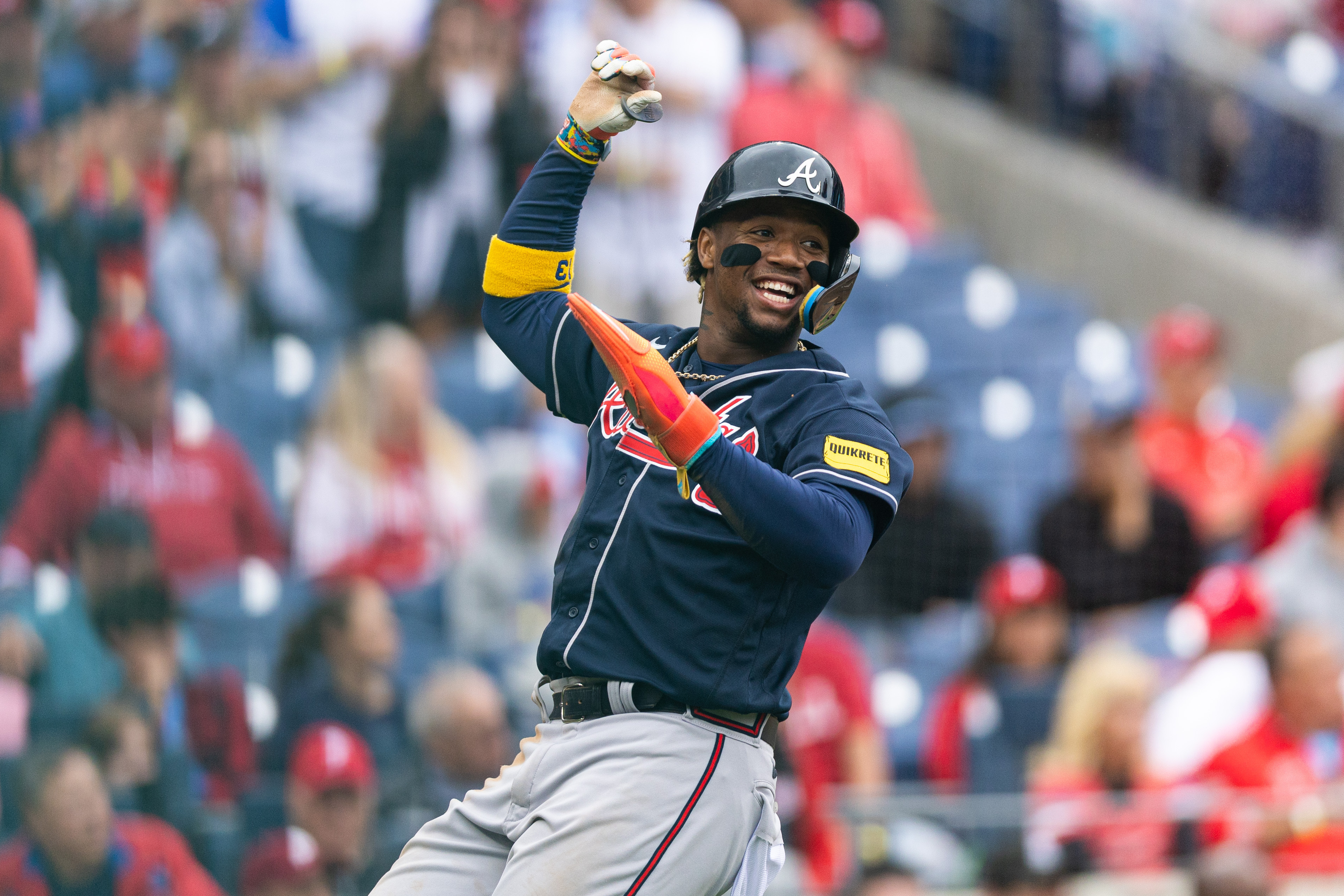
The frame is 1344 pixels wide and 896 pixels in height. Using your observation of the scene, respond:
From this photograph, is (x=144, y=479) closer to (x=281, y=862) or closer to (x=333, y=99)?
(x=281, y=862)

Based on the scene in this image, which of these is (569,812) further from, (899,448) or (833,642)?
(833,642)

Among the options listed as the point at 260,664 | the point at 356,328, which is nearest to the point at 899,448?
the point at 260,664

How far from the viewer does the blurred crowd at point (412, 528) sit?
5.04 metres

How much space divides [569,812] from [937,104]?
272 inches

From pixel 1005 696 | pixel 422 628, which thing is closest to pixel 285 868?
pixel 422 628

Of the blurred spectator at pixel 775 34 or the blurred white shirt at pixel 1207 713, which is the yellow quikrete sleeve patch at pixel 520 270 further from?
the blurred spectator at pixel 775 34

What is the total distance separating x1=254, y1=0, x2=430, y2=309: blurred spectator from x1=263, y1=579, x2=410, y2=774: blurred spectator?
1.35 metres

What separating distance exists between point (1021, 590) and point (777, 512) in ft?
12.4

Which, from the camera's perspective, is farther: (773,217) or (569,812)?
(773,217)

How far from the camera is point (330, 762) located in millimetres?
4887

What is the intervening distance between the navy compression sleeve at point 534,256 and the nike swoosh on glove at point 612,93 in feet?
0.28

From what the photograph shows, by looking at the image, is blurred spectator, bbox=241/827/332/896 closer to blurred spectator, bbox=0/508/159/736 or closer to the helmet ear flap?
blurred spectator, bbox=0/508/159/736

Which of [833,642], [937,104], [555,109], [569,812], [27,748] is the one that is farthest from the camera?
[937,104]

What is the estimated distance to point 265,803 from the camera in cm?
493
